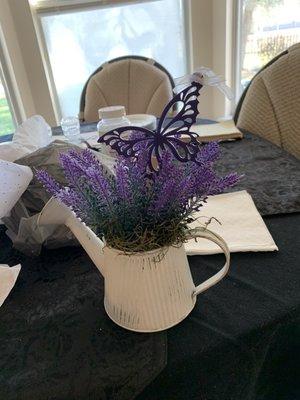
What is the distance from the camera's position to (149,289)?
42 cm

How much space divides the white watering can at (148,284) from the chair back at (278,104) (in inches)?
37.7

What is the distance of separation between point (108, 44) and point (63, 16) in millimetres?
364

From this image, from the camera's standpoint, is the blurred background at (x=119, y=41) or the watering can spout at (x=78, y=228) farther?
the blurred background at (x=119, y=41)

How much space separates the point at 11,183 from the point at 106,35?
223cm

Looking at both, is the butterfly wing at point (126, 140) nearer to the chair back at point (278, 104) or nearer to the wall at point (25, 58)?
the chair back at point (278, 104)

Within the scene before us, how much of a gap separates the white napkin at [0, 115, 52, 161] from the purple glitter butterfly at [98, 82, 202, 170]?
A: 0.41m

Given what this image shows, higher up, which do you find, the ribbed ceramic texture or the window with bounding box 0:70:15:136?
the ribbed ceramic texture

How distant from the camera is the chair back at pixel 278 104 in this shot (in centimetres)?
123

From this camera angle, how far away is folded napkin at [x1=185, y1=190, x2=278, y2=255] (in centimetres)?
61

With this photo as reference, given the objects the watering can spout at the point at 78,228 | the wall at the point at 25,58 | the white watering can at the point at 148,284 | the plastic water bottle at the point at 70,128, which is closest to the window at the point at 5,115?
the wall at the point at 25,58

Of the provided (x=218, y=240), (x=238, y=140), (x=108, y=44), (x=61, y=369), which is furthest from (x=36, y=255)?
(x=108, y=44)

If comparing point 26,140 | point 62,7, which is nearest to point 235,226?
point 26,140

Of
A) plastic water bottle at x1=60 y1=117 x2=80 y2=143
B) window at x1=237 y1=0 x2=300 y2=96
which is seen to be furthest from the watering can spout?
window at x1=237 y1=0 x2=300 y2=96

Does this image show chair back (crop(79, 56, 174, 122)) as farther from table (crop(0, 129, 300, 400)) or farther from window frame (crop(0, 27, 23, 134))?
table (crop(0, 129, 300, 400))
